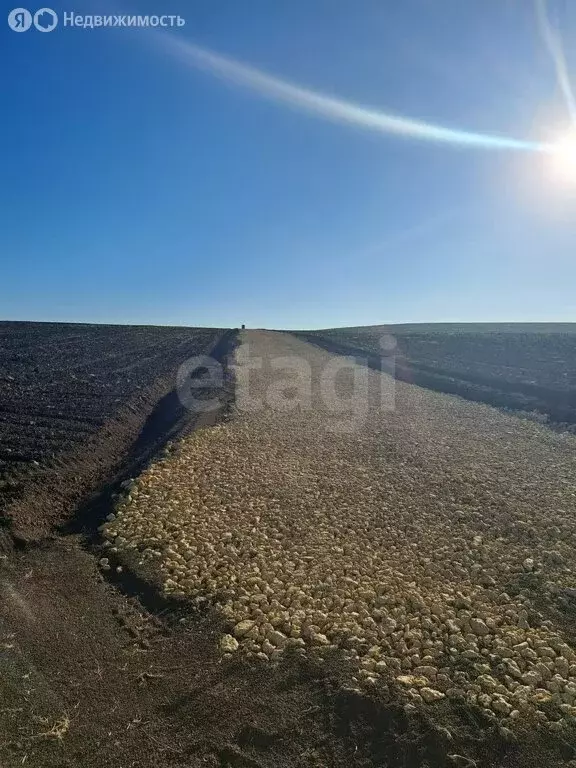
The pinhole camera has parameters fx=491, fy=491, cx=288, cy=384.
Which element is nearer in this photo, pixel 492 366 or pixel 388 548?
pixel 388 548

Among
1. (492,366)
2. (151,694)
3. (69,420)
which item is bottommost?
(151,694)

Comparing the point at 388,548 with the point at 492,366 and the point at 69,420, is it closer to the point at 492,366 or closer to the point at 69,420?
the point at 69,420

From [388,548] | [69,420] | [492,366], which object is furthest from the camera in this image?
[492,366]

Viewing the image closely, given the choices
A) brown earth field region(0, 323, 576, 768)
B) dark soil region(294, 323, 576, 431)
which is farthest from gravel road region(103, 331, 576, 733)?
dark soil region(294, 323, 576, 431)

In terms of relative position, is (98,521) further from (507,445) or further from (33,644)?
(507,445)

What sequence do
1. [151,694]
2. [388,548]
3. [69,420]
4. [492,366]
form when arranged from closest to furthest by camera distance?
[151,694] < [388,548] < [69,420] < [492,366]

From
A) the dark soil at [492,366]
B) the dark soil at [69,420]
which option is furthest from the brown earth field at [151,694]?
the dark soil at [492,366]

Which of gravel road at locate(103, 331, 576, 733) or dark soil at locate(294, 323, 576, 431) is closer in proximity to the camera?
gravel road at locate(103, 331, 576, 733)

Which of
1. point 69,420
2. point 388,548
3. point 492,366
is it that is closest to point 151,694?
point 388,548

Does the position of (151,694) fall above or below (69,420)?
below

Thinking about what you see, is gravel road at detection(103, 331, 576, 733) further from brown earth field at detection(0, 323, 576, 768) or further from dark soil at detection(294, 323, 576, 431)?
dark soil at detection(294, 323, 576, 431)
